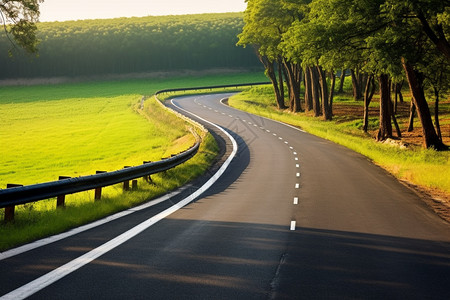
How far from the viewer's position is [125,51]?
14900cm

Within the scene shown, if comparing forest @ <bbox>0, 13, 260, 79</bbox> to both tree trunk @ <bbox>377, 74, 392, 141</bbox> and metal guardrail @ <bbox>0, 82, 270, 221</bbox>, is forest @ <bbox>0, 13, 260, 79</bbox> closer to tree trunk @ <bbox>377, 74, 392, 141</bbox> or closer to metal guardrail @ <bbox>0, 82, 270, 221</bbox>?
tree trunk @ <bbox>377, 74, 392, 141</bbox>

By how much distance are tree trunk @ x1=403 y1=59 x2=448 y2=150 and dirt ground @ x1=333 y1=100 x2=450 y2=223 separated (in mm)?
1583

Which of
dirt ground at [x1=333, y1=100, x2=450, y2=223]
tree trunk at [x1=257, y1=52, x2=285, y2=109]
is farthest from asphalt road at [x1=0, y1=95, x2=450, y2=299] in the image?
tree trunk at [x1=257, y1=52, x2=285, y2=109]

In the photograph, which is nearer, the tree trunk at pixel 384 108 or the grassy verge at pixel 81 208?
the grassy verge at pixel 81 208

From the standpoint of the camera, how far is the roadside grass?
21847 millimetres

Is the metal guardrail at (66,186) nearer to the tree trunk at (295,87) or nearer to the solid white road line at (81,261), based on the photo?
the solid white road line at (81,261)

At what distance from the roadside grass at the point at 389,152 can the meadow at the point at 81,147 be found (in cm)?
825

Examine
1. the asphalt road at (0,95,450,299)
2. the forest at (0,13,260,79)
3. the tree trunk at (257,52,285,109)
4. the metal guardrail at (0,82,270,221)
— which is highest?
the forest at (0,13,260,79)

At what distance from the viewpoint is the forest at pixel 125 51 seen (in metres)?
141

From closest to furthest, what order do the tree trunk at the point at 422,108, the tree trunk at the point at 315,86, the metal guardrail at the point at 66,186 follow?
1. the metal guardrail at the point at 66,186
2. the tree trunk at the point at 422,108
3. the tree trunk at the point at 315,86

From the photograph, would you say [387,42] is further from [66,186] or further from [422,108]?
[66,186]

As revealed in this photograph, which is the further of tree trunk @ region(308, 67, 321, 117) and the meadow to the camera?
tree trunk @ region(308, 67, 321, 117)

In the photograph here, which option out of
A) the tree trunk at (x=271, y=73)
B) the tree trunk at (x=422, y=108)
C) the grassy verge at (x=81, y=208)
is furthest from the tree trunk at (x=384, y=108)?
the tree trunk at (x=271, y=73)

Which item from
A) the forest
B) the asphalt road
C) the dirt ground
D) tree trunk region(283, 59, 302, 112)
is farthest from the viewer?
the forest
